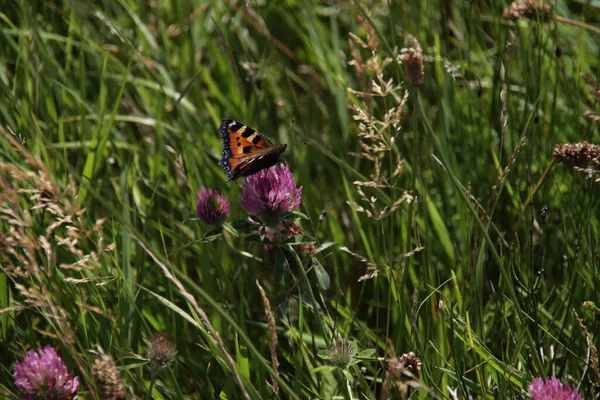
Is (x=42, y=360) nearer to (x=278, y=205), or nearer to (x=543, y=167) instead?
(x=278, y=205)

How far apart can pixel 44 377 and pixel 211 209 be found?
1.94ft

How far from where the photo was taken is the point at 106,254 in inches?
76.1

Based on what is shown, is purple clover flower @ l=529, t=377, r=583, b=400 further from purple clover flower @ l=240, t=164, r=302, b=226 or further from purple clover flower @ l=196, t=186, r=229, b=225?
purple clover flower @ l=196, t=186, r=229, b=225

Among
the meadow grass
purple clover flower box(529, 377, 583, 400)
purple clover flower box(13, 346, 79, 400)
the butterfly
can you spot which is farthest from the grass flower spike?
purple clover flower box(529, 377, 583, 400)

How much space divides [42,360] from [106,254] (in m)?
0.49

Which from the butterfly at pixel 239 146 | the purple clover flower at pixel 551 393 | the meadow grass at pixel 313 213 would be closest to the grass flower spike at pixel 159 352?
the meadow grass at pixel 313 213

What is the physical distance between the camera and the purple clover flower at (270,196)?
1.78m

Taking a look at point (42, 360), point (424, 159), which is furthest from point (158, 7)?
point (42, 360)

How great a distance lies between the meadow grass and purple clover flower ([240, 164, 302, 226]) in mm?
72

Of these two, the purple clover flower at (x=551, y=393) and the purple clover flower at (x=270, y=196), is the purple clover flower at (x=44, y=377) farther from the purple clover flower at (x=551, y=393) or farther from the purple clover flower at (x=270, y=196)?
the purple clover flower at (x=551, y=393)

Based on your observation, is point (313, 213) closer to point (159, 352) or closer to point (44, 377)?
point (159, 352)

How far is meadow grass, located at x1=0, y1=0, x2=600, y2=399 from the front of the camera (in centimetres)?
169

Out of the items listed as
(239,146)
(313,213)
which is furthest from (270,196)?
(313,213)

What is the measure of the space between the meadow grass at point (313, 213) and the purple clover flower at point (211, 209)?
3 centimetres
